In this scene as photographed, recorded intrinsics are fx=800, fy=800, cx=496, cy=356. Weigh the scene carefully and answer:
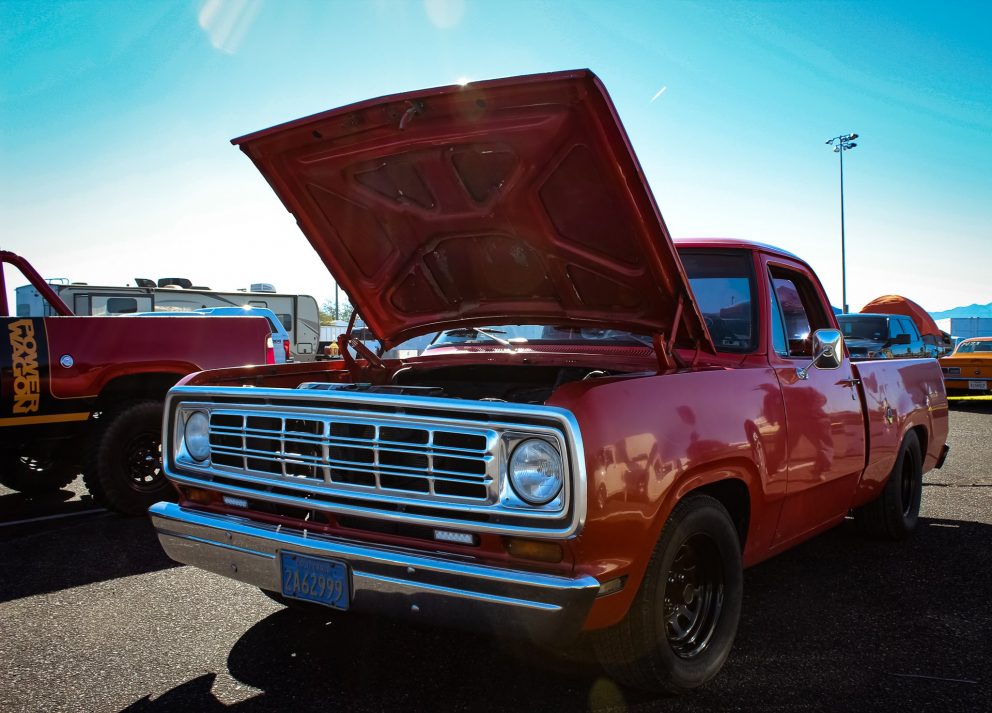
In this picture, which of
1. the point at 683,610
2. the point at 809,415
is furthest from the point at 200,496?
the point at 809,415

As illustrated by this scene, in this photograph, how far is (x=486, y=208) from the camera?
11.3 feet

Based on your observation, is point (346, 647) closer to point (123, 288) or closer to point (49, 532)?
point (49, 532)

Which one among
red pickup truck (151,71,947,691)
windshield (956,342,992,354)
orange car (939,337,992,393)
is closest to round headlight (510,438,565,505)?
red pickup truck (151,71,947,691)

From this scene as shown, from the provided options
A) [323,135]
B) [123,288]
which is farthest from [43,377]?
[123,288]

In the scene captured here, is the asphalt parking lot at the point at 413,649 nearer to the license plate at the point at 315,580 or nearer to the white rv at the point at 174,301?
the license plate at the point at 315,580

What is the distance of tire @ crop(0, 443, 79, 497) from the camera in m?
6.40

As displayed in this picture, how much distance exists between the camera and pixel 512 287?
152 inches

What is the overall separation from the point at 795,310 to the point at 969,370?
13592mm

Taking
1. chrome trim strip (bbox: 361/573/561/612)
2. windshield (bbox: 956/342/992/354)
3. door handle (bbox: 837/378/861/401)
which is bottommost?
chrome trim strip (bbox: 361/573/561/612)

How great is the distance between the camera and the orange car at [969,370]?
50.0 ft

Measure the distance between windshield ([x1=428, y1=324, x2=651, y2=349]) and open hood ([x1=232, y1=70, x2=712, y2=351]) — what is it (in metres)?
0.21

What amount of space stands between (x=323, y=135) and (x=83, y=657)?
235 cm

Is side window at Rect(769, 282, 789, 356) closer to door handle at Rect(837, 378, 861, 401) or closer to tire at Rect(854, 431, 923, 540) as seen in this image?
door handle at Rect(837, 378, 861, 401)

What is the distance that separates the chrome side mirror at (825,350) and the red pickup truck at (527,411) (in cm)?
2
